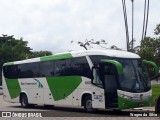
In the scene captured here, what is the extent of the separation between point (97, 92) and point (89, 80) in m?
0.90

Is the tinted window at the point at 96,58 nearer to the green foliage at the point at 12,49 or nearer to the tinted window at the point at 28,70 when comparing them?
the tinted window at the point at 28,70

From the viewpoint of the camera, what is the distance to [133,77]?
19.1m

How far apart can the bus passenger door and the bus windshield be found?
129 cm

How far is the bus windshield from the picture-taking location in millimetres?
18844

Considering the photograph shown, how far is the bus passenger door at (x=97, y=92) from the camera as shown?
1962 cm

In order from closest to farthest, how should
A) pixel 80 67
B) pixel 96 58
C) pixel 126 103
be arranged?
1. pixel 126 103
2. pixel 96 58
3. pixel 80 67

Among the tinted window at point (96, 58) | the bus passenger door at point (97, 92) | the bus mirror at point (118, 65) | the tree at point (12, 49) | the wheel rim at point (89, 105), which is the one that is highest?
the tree at point (12, 49)

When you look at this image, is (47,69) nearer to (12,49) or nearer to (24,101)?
(24,101)

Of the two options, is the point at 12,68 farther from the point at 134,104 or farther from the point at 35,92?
the point at 134,104

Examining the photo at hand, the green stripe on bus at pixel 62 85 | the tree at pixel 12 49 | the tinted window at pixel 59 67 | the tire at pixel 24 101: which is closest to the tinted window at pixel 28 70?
the tire at pixel 24 101

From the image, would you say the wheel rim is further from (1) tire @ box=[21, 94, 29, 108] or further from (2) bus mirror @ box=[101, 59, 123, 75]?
(1) tire @ box=[21, 94, 29, 108]

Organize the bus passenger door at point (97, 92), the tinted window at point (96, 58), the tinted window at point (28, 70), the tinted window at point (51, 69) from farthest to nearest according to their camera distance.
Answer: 1. the tinted window at point (28, 70)
2. the tinted window at point (51, 69)
3. the tinted window at point (96, 58)
4. the bus passenger door at point (97, 92)

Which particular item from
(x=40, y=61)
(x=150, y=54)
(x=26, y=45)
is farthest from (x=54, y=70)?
(x=26, y=45)

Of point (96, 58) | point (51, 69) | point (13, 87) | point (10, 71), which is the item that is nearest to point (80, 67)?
point (96, 58)
